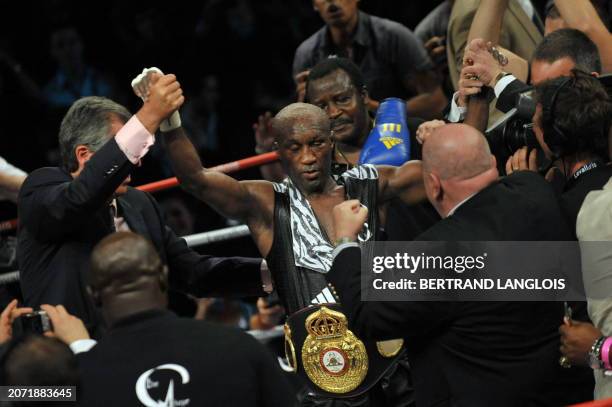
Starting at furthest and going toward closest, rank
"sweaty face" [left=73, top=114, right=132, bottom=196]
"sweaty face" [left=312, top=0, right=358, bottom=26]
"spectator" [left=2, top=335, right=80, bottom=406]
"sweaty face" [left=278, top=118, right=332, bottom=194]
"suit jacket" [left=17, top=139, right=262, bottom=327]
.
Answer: "sweaty face" [left=312, top=0, right=358, bottom=26], "sweaty face" [left=278, top=118, right=332, bottom=194], "sweaty face" [left=73, top=114, right=132, bottom=196], "suit jacket" [left=17, top=139, right=262, bottom=327], "spectator" [left=2, top=335, right=80, bottom=406]

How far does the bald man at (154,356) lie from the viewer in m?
2.61

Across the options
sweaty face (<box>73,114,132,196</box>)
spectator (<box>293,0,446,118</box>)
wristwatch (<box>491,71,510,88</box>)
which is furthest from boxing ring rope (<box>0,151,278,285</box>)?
wristwatch (<box>491,71,510,88</box>)

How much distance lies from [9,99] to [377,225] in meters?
3.05

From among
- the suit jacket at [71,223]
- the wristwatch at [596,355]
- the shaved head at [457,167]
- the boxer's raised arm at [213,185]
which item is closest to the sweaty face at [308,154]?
the boxer's raised arm at [213,185]

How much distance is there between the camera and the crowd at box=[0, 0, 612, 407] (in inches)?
104

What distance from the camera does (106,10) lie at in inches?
256

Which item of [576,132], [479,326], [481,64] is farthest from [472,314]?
[481,64]

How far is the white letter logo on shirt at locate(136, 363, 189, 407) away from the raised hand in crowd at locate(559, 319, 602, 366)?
1.05 metres

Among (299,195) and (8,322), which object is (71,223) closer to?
(8,322)

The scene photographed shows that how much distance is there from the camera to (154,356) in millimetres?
2604

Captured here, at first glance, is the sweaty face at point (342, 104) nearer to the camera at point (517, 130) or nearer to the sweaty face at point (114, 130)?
the camera at point (517, 130)

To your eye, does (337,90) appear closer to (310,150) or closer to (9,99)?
(310,150)

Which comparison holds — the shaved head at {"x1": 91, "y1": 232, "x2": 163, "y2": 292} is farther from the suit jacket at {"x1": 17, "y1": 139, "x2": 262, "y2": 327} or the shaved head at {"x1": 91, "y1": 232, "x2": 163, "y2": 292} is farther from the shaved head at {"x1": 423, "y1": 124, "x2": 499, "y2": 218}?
the shaved head at {"x1": 423, "y1": 124, "x2": 499, "y2": 218}

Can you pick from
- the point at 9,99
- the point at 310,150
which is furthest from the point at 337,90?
the point at 9,99
